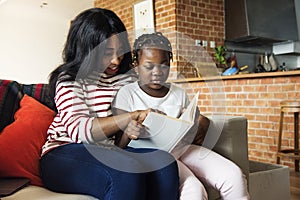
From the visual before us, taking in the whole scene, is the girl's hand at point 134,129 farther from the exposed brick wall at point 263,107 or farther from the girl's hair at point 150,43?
the exposed brick wall at point 263,107

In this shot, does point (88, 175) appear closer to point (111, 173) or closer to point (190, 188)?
point (111, 173)

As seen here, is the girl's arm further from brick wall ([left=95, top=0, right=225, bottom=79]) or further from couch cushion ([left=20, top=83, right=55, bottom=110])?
brick wall ([left=95, top=0, right=225, bottom=79])

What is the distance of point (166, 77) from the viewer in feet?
3.88

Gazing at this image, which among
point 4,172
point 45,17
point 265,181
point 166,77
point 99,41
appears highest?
point 45,17

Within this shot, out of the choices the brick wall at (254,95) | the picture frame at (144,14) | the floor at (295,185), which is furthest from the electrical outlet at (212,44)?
the floor at (295,185)

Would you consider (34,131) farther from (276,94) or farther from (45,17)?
(45,17)

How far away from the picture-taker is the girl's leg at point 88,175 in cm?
90

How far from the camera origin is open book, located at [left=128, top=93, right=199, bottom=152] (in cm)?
95

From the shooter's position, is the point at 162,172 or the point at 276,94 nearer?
the point at 162,172

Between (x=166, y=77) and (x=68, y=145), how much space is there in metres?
0.40

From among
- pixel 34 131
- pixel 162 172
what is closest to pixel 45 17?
pixel 34 131

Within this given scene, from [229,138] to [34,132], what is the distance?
2.43 feet

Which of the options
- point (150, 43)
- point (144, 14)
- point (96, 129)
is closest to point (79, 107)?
point (96, 129)

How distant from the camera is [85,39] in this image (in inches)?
44.9
